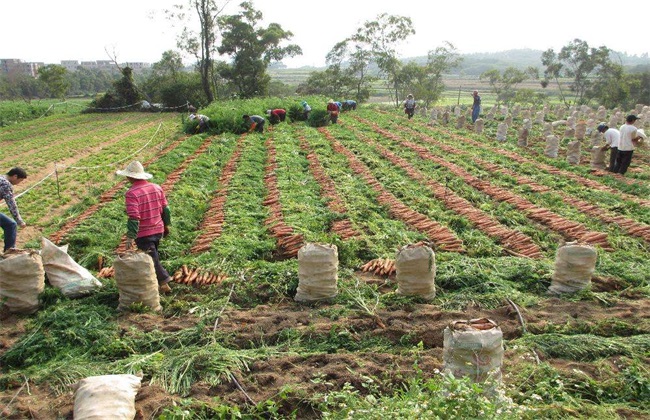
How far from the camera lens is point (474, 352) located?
10.9 feet

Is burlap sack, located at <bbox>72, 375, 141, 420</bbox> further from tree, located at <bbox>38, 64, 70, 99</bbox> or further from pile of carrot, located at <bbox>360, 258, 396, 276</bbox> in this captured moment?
tree, located at <bbox>38, 64, 70, 99</bbox>

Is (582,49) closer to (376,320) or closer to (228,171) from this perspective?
(228,171)

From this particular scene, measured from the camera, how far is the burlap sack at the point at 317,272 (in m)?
5.11

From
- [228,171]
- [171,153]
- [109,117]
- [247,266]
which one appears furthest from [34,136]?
[247,266]

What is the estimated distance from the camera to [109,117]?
31.5 m

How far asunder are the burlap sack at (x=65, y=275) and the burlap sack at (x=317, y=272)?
7.41ft

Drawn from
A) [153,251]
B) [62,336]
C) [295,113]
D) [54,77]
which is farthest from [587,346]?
[54,77]

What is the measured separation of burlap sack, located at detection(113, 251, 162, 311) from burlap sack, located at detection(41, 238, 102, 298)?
627 mm

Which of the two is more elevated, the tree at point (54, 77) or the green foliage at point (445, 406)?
the tree at point (54, 77)

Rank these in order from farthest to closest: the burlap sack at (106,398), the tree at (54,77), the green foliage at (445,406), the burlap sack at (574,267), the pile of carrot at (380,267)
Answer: the tree at (54,77), the pile of carrot at (380,267), the burlap sack at (574,267), the burlap sack at (106,398), the green foliage at (445,406)

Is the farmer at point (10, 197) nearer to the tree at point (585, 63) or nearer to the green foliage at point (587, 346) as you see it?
the green foliage at point (587, 346)

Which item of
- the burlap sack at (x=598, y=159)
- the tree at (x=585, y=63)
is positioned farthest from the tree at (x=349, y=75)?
the burlap sack at (x=598, y=159)

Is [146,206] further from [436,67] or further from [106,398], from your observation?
[436,67]

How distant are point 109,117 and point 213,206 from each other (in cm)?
2625
